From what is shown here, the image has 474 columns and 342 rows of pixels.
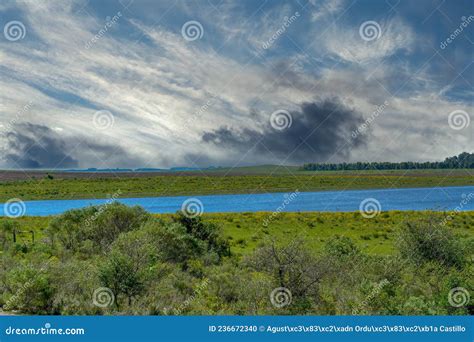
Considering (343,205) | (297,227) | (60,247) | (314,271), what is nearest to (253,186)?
(343,205)

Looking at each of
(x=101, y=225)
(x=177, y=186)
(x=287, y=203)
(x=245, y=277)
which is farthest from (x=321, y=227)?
(x=177, y=186)

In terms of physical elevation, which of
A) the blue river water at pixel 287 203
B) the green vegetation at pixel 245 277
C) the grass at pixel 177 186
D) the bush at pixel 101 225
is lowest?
the green vegetation at pixel 245 277

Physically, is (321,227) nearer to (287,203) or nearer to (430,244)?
(430,244)

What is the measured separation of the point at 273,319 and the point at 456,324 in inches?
160

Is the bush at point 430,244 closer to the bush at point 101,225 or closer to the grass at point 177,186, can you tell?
the bush at point 101,225

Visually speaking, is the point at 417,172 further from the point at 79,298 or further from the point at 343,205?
the point at 79,298

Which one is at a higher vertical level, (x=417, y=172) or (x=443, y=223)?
(x=417, y=172)

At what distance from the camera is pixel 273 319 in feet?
31.0

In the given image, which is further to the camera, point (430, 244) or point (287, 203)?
point (287, 203)

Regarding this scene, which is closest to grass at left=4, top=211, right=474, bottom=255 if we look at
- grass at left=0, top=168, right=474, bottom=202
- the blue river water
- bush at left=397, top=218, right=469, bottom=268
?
the blue river water

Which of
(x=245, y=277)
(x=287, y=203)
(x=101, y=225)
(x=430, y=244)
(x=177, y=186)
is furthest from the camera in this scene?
(x=177, y=186)

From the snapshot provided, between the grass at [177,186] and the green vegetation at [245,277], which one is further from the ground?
the grass at [177,186]

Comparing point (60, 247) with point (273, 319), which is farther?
point (60, 247)

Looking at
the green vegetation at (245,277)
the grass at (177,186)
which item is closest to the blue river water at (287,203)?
the grass at (177,186)
